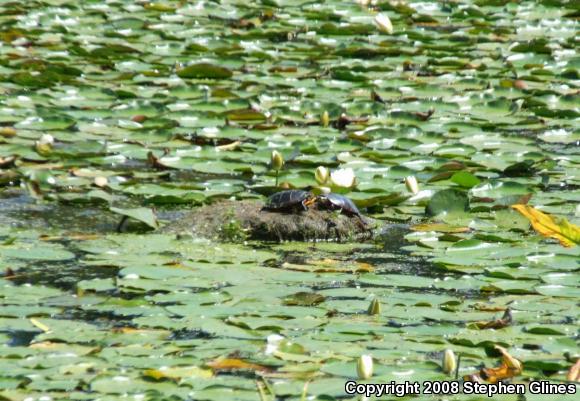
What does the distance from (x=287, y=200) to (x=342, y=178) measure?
1.63 feet

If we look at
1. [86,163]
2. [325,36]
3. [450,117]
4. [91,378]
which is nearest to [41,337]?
[91,378]

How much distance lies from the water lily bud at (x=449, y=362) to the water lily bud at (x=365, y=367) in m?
0.21

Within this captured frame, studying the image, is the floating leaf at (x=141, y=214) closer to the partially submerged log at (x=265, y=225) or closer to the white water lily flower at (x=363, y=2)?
the partially submerged log at (x=265, y=225)

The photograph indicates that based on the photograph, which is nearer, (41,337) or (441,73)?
(41,337)

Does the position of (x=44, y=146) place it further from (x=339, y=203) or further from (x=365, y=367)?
(x=365, y=367)

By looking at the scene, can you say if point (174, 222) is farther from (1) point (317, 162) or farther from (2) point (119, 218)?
(1) point (317, 162)

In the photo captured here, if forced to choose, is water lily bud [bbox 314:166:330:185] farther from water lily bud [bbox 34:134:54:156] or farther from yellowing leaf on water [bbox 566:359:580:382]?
yellowing leaf on water [bbox 566:359:580:382]

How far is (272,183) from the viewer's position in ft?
19.7

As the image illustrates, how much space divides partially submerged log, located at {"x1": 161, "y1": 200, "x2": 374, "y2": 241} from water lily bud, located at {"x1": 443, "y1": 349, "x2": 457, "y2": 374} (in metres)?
1.75

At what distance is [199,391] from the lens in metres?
3.47

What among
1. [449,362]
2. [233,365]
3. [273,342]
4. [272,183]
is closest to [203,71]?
[272,183]

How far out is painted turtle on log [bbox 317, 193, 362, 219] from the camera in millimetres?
5367

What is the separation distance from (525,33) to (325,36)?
1442 mm

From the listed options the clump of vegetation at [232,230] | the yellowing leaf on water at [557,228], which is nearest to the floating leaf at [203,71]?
the clump of vegetation at [232,230]
